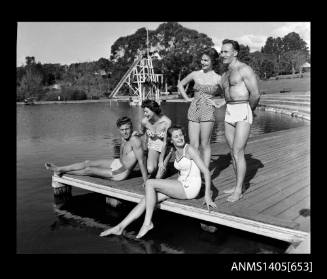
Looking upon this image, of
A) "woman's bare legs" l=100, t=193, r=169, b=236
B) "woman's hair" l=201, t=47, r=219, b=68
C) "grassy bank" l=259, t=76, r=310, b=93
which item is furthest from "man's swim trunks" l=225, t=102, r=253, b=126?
"grassy bank" l=259, t=76, r=310, b=93

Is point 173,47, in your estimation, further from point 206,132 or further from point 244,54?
point 206,132

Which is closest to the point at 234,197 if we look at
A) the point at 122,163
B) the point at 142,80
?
the point at 122,163

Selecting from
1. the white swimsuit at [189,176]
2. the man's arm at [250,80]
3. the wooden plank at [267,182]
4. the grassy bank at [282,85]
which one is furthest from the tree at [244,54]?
the white swimsuit at [189,176]

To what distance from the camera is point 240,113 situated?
4.68 meters

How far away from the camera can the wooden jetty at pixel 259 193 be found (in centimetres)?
421

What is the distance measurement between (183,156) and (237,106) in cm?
96

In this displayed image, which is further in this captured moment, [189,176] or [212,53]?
[212,53]

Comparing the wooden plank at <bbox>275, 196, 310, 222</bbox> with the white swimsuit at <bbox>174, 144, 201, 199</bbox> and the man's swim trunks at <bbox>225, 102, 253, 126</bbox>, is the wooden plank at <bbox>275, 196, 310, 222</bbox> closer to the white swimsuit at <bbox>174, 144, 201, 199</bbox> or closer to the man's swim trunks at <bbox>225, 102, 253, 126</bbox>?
the white swimsuit at <bbox>174, 144, 201, 199</bbox>

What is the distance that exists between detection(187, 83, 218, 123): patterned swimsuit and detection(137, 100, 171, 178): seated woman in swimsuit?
0.51 metres

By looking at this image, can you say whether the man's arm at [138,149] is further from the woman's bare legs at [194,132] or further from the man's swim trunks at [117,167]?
the woman's bare legs at [194,132]

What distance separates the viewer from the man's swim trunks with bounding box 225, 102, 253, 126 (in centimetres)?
466

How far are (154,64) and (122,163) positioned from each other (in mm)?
54351

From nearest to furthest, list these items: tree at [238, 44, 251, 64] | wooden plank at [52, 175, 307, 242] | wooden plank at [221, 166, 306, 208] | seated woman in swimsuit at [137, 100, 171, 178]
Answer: wooden plank at [52, 175, 307, 242]
wooden plank at [221, 166, 306, 208]
seated woman in swimsuit at [137, 100, 171, 178]
tree at [238, 44, 251, 64]

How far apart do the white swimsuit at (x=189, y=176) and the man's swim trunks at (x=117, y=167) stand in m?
1.65
